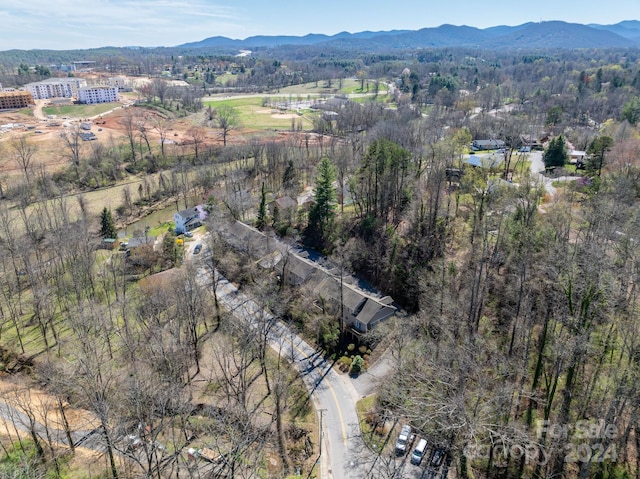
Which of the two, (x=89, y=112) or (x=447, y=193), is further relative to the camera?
(x=89, y=112)

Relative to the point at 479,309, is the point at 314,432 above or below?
below

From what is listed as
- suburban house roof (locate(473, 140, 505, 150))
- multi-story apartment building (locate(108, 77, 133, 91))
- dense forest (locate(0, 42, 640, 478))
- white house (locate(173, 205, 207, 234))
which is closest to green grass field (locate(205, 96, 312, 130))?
dense forest (locate(0, 42, 640, 478))

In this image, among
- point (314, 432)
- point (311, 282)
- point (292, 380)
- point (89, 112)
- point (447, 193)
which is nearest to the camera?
point (314, 432)

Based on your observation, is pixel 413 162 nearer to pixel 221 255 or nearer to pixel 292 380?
pixel 221 255

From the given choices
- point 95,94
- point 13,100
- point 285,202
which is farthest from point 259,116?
point 285,202

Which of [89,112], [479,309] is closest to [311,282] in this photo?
[479,309]

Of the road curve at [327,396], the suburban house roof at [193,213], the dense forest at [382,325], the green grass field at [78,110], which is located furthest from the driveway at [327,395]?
the green grass field at [78,110]
